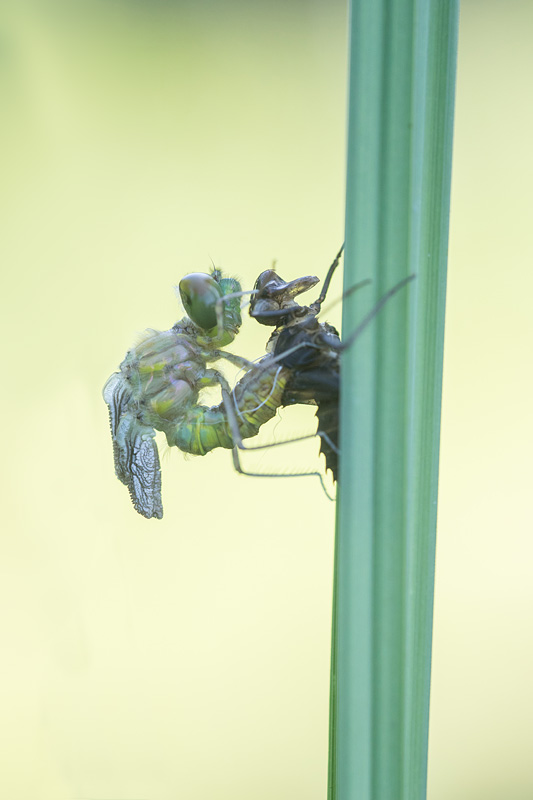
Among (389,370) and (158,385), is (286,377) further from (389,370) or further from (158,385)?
(389,370)

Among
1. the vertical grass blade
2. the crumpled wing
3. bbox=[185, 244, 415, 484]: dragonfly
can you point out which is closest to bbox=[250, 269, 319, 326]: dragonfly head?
bbox=[185, 244, 415, 484]: dragonfly

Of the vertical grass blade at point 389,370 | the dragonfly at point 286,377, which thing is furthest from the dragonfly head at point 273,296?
the vertical grass blade at point 389,370

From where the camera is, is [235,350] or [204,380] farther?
[235,350]

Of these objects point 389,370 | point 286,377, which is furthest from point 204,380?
point 389,370

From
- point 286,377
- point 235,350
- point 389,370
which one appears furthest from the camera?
point 235,350

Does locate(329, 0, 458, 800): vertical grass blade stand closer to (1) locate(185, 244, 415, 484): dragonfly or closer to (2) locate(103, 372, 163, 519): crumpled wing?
(1) locate(185, 244, 415, 484): dragonfly

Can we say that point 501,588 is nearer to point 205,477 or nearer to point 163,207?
point 205,477

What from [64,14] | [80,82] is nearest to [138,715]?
[80,82]
